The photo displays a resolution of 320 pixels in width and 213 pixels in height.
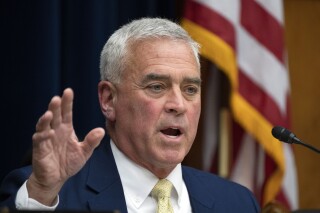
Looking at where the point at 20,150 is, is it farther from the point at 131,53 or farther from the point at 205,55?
the point at 131,53

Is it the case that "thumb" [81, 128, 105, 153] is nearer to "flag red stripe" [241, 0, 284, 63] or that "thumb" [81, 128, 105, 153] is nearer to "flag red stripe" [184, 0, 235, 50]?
"flag red stripe" [184, 0, 235, 50]

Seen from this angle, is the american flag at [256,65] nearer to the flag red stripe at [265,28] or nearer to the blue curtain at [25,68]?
the flag red stripe at [265,28]

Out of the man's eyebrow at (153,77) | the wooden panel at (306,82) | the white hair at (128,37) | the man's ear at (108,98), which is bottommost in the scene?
the wooden panel at (306,82)

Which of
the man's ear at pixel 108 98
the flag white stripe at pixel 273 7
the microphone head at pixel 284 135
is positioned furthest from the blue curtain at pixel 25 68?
the microphone head at pixel 284 135

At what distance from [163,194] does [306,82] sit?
237cm

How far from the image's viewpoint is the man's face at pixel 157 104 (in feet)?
9.14

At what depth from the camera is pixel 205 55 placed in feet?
13.7

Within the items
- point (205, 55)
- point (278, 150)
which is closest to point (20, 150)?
point (205, 55)

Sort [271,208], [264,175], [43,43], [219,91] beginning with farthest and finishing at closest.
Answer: [219,91] < [264,175] < [43,43] < [271,208]

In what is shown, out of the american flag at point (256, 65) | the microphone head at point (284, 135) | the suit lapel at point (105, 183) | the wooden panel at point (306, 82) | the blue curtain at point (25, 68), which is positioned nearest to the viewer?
the microphone head at point (284, 135)

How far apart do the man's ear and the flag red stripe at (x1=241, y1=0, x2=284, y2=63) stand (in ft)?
5.18

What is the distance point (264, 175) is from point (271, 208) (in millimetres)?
2159

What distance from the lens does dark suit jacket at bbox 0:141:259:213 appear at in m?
2.67

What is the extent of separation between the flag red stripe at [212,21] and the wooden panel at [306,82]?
808 millimetres
